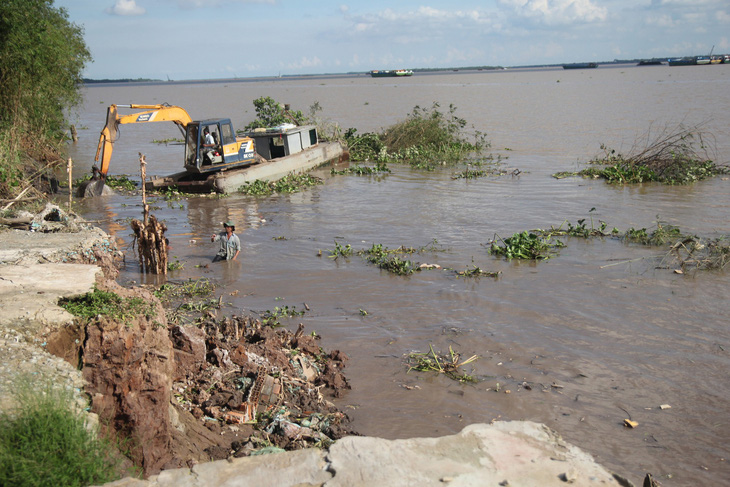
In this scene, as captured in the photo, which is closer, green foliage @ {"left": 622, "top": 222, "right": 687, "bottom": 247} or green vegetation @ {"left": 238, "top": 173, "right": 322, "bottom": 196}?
green foliage @ {"left": 622, "top": 222, "right": 687, "bottom": 247}

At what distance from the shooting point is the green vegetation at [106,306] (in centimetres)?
550

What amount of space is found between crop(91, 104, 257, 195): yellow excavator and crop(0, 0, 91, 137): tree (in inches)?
92.2

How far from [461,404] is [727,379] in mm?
3214

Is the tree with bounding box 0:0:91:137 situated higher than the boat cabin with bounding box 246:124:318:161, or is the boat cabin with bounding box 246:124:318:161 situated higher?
the tree with bounding box 0:0:91:137

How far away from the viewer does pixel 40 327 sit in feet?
17.4

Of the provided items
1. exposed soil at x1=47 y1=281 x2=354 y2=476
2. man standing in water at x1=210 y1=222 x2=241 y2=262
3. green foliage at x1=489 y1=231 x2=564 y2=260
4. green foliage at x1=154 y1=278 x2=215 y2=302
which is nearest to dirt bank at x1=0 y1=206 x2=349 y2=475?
exposed soil at x1=47 y1=281 x2=354 y2=476

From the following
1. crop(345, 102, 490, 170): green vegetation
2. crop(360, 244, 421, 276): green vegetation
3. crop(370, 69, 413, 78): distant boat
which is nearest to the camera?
crop(360, 244, 421, 276): green vegetation

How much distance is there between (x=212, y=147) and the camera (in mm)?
18125

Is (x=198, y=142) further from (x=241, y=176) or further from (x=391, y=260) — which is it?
(x=391, y=260)

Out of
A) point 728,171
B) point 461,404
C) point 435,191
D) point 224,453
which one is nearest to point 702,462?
point 461,404

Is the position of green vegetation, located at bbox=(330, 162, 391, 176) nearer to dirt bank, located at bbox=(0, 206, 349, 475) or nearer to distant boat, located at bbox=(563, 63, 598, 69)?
dirt bank, located at bbox=(0, 206, 349, 475)

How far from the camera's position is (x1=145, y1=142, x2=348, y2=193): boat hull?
1786cm

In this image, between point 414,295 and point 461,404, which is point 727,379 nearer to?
point 461,404

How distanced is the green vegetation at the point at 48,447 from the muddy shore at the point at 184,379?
35 centimetres
